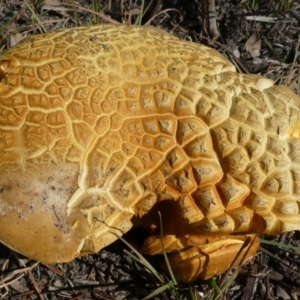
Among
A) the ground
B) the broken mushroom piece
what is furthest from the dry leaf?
the broken mushroom piece

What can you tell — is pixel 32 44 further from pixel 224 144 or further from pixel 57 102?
pixel 224 144

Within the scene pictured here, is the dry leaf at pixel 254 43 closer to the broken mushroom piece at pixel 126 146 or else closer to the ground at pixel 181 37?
the ground at pixel 181 37

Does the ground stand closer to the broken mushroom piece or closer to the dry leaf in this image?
the dry leaf

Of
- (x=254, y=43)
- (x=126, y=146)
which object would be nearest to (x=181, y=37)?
(x=254, y=43)

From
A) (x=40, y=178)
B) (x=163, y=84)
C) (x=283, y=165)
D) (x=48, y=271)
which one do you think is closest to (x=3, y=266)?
(x=48, y=271)

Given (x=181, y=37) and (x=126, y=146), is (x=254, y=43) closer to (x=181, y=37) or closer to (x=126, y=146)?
(x=181, y=37)

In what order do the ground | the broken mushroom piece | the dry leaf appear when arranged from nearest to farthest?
the broken mushroom piece
the ground
the dry leaf
